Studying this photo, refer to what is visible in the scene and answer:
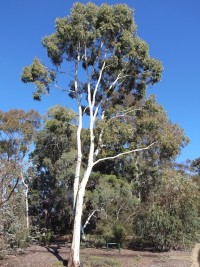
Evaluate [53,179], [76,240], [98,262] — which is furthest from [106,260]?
[53,179]

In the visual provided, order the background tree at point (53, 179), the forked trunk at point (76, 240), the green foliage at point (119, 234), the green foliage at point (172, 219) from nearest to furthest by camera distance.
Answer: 1. the forked trunk at point (76, 240)
2. the green foliage at point (172, 219)
3. the green foliage at point (119, 234)
4. the background tree at point (53, 179)

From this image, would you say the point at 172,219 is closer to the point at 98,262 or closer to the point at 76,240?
the point at 98,262

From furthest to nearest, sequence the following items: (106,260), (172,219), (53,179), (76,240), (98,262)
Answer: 1. (53,179)
2. (172,219)
3. (106,260)
4. (98,262)
5. (76,240)

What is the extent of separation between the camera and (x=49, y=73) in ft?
→ 64.0

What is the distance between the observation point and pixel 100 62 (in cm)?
1975

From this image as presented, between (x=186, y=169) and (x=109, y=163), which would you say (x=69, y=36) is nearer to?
(x=109, y=163)

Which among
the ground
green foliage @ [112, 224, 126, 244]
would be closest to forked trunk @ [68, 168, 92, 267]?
the ground

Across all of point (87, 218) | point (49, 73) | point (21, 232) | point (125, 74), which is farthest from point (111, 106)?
point (87, 218)

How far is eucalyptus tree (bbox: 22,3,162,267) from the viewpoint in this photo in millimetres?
18422

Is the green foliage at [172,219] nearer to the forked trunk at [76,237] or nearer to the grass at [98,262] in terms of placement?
the grass at [98,262]

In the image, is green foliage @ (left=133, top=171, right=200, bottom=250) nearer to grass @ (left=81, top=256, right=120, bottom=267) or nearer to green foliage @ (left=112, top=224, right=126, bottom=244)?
green foliage @ (left=112, top=224, right=126, bottom=244)

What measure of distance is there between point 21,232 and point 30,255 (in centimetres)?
118

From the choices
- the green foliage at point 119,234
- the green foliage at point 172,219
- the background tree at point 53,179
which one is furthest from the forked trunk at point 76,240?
the background tree at point 53,179

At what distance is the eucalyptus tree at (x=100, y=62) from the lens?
18422 millimetres
